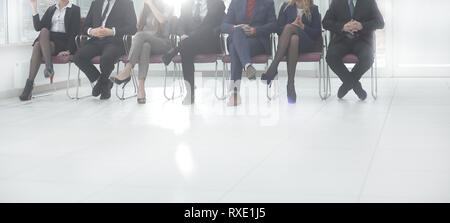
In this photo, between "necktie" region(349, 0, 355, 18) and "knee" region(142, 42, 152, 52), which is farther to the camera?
"knee" region(142, 42, 152, 52)

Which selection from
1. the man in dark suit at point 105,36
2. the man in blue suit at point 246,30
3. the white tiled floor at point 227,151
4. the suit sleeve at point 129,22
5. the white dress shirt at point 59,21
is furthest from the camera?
the white dress shirt at point 59,21

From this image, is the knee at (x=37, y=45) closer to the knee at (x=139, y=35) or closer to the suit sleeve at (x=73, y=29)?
the suit sleeve at (x=73, y=29)

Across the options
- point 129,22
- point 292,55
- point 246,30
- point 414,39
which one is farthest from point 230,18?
point 414,39

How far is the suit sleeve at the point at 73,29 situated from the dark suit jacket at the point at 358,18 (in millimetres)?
2408

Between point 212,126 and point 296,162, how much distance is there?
1.32 metres

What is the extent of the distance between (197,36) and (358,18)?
146cm

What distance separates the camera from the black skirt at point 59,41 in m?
6.26

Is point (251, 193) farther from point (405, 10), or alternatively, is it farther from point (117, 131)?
point (405, 10)

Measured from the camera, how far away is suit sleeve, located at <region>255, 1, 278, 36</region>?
18.6 feet

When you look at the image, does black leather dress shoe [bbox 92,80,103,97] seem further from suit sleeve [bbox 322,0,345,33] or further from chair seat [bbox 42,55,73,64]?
suit sleeve [bbox 322,0,345,33]

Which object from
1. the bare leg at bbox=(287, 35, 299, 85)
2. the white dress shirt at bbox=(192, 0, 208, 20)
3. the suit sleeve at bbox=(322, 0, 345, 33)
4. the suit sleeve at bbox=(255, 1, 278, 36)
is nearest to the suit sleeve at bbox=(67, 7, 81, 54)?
the white dress shirt at bbox=(192, 0, 208, 20)

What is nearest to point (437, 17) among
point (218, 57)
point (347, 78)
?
point (347, 78)

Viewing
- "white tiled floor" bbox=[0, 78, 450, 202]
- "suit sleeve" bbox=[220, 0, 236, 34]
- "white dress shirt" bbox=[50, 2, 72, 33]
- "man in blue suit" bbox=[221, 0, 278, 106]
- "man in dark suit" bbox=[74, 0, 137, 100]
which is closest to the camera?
"white tiled floor" bbox=[0, 78, 450, 202]

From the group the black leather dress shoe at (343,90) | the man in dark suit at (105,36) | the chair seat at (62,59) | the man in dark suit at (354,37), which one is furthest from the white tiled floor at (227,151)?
the chair seat at (62,59)
